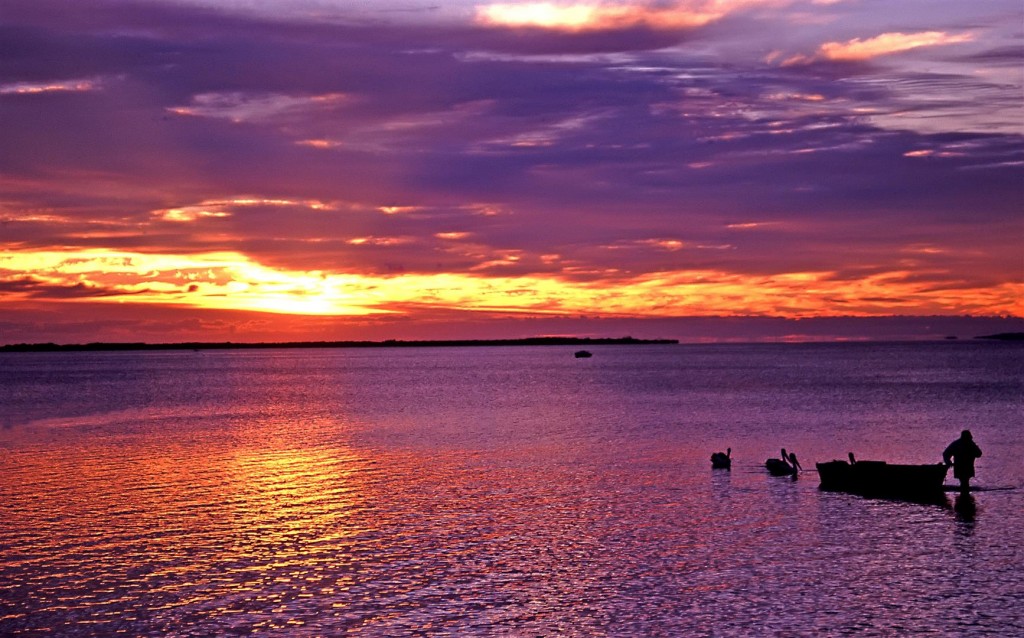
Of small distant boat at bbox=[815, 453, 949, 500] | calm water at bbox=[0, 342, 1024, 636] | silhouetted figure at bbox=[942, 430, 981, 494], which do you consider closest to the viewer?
calm water at bbox=[0, 342, 1024, 636]

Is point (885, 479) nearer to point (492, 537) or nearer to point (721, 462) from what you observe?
point (721, 462)

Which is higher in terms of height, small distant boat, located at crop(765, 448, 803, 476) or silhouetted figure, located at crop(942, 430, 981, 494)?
silhouetted figure, located at crop(942, 430, 981, 494)

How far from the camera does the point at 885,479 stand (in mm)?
38031

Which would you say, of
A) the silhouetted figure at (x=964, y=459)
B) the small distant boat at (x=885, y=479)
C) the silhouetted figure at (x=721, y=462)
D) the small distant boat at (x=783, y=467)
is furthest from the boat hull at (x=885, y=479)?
the silhouetted figure at (x=721, y=462)

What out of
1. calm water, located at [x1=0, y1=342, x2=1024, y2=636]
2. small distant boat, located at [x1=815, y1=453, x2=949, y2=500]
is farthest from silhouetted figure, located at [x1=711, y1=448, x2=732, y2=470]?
small distant boat, located at [x1=815, y1=453, x2=949, y2=500]

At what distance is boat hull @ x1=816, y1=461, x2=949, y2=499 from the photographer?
3709 centimetres

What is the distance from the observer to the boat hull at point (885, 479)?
3709 centimetres

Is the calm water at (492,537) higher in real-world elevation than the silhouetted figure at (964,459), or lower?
lower

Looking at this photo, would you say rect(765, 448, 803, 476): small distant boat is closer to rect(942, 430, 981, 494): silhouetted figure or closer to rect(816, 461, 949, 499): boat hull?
rect(816, 461, 949, 499): boat hull

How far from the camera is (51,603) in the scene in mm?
22094

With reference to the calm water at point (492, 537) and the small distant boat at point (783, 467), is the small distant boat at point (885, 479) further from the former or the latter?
the small distant boat at point (783, 467)

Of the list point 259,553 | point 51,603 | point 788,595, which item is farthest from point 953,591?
point 51,603

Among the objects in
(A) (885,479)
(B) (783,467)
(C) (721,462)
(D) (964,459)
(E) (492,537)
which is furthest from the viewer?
(C) (721,462)

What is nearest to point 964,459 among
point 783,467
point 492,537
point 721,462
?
point 783,467
